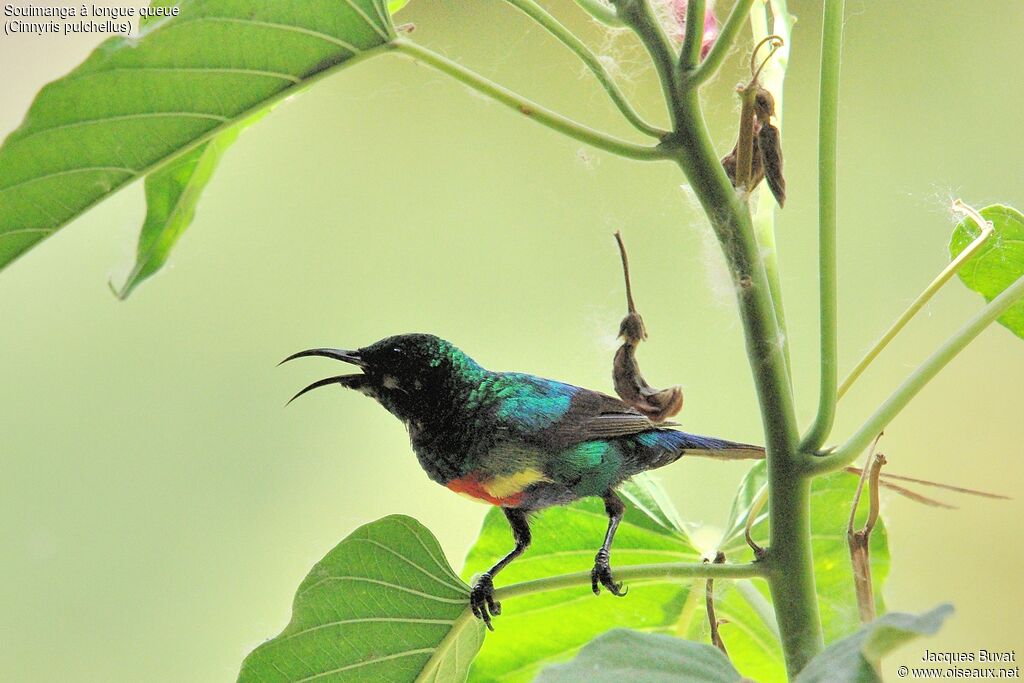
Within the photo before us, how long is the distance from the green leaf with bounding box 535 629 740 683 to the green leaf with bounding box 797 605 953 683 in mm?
102

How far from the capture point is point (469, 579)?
1117 mm

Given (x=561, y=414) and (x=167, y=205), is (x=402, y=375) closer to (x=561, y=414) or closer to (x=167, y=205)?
(x=561, y=414)

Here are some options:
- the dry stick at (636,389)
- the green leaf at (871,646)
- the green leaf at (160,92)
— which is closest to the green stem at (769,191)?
the dry stick at (636,389)

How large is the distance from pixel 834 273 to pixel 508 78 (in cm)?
137

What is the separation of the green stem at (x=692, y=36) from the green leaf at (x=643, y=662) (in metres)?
0.43

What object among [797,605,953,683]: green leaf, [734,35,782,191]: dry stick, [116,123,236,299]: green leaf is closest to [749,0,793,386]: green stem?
[734,35,782,191]: dry stick

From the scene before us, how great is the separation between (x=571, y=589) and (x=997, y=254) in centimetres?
62

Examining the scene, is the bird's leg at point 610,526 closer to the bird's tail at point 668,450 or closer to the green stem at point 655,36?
the bird's tail at point 668,450

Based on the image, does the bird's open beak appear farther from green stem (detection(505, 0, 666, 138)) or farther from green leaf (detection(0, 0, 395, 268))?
green stem (detection(505, 0, 666, 138))

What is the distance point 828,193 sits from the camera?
2.32 feet

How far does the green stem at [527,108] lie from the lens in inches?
27.6

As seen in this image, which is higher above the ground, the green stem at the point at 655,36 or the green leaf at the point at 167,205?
the green stem at the point at 655,36

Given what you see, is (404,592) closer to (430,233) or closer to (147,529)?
(430,233)

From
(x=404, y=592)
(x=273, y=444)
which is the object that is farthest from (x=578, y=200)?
(x=404, y=592)
